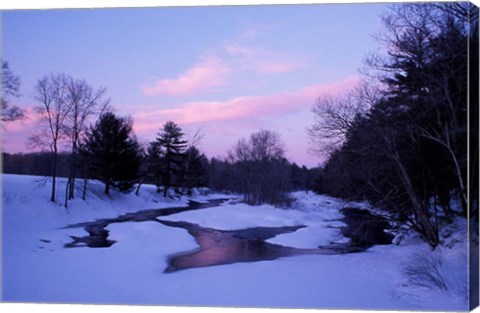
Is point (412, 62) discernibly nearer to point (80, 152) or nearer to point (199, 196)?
point (199, 196)

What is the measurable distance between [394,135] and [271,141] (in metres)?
2.52

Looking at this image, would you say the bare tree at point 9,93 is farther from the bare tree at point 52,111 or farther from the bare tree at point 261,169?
the bare tree at point 261,169

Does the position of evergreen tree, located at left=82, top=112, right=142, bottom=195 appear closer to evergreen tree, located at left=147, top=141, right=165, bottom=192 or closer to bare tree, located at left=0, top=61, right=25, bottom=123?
evergreen tree, located at left=147, top=141, right=165, bottom=192

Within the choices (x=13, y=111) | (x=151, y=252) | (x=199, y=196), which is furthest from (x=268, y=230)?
(x=13, y=111)

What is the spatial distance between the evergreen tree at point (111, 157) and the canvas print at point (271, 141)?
13.1 feet

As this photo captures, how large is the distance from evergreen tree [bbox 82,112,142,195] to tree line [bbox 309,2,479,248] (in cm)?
767

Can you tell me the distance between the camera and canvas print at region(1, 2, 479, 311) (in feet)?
17.0

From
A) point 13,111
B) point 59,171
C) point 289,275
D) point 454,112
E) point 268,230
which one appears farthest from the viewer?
point 59,171

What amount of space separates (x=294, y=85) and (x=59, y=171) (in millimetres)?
10117

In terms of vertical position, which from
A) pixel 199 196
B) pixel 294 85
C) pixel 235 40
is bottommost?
pixel 199 196

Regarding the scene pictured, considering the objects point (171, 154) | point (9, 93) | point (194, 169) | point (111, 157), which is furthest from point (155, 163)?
point (9, 93)

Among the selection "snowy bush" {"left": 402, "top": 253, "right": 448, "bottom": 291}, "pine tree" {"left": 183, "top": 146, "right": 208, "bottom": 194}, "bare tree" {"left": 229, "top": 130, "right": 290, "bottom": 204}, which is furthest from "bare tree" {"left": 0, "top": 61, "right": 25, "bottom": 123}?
"snowy bush" {"left": 402, "top": 253, "right": 448, "bottom": 291}

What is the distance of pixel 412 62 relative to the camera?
6.13m

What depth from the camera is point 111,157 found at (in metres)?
15.0
